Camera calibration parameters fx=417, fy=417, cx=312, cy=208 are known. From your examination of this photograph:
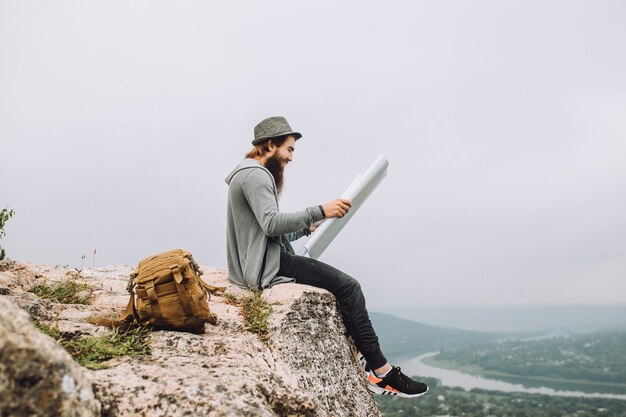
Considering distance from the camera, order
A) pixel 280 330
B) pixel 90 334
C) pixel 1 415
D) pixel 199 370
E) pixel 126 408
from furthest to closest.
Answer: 1. pixel 280 330
2. pixel 90 334
3. pixel 199 370
4. pixel 126 408
5. pixel 1 415

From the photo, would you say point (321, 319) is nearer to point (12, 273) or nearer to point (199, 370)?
point (199, 370)

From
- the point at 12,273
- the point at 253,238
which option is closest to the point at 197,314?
the point at 253,238

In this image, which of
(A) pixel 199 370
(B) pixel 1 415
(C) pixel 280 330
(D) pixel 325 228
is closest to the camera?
(B) pixel 1 415

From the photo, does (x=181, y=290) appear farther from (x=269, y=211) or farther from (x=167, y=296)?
(x=269, y=211)

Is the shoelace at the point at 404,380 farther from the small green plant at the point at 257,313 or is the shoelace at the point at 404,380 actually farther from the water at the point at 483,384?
the water at the point at 483,384

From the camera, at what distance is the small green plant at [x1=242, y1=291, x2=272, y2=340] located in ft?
14.0

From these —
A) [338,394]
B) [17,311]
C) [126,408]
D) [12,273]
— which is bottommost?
[338,394]

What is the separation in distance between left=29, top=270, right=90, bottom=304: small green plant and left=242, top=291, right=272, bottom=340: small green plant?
1.81 m

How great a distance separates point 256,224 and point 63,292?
229 centimetres

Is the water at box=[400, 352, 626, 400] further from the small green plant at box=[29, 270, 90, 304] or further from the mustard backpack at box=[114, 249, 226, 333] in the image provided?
the mustard backpack at box=[114, 249, 226, 333]

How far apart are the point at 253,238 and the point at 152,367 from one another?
2.31 metres

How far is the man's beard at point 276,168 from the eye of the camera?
543 centimetres

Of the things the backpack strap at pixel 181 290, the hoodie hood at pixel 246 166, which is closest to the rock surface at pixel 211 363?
the backpack strap at pixel 181 290

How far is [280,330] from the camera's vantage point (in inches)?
170
